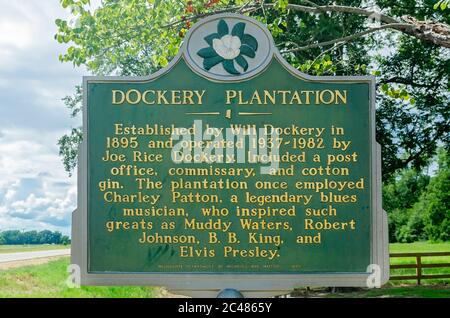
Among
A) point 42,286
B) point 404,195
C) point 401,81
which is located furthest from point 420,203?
point 42,286

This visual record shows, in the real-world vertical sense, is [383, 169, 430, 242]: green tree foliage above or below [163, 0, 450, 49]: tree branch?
below

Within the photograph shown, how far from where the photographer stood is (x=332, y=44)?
1373 cm

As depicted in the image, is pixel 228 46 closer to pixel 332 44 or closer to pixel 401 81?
pixel 332 44

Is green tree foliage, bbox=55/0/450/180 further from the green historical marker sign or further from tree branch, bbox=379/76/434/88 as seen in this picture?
the green historical marker sign

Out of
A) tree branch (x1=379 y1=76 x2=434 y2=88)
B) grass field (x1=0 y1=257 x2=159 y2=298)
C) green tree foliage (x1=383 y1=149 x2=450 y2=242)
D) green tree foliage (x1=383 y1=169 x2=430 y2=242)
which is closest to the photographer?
grass field (x1=0 y1=257 x2=159 y2=298)

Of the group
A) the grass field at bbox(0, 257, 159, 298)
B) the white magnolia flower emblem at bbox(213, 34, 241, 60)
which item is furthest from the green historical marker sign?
the grass field at bbox(0, 257, 159, 298)

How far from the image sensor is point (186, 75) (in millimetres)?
6043

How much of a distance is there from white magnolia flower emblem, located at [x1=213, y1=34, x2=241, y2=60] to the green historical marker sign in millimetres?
16

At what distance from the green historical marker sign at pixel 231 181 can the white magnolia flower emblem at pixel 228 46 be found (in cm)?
2

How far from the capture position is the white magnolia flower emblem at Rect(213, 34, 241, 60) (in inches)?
238

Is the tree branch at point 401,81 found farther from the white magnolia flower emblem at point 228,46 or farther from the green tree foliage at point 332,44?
the white magnolia flower emblem at point 228,46

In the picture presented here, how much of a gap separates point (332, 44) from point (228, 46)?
27.3 feet

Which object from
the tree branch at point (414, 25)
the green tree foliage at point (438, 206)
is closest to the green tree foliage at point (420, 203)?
the green tree foliage at point (438, 206)

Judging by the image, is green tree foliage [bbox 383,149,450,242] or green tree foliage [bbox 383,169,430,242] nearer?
green tree foliage [bbox 383,169,430,242]
